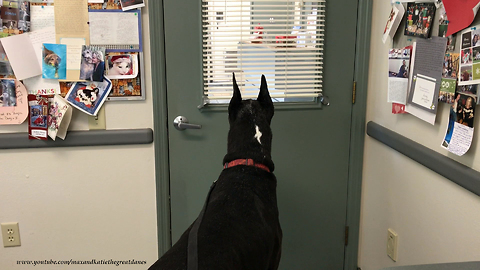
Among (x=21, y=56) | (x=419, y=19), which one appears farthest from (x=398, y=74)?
(x=21, y=56)

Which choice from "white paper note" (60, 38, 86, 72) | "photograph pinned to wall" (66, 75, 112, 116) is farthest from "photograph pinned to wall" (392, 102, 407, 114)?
"white paper note" (60, 38, 86, 72)

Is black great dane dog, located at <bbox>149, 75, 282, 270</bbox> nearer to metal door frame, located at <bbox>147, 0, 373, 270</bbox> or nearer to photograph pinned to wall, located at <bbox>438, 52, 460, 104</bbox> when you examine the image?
metal door frame, located at <bbox>147, 0, 373, 270</bbox>

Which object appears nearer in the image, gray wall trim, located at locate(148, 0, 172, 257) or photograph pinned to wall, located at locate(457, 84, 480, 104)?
photograph pinned to wall, located at locate(457, 84, 480, 104)

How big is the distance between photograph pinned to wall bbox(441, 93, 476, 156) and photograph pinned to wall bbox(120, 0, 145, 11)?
1438 millimetres

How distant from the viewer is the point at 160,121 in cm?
216

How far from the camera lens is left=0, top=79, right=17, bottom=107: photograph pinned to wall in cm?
202

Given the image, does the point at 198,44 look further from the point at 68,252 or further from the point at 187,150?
the point at 68,252

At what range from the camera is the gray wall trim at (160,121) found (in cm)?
206

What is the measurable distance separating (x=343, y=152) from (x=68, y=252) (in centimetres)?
155

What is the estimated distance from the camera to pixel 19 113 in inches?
80.7

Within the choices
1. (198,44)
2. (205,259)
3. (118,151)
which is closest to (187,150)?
(118,151)

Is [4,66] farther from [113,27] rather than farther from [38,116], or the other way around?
[113,27]

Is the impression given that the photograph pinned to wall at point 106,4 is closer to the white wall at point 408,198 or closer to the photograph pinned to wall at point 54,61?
the photograph pinned to wall at point 54,61

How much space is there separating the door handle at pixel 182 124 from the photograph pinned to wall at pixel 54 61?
22.8 inches
